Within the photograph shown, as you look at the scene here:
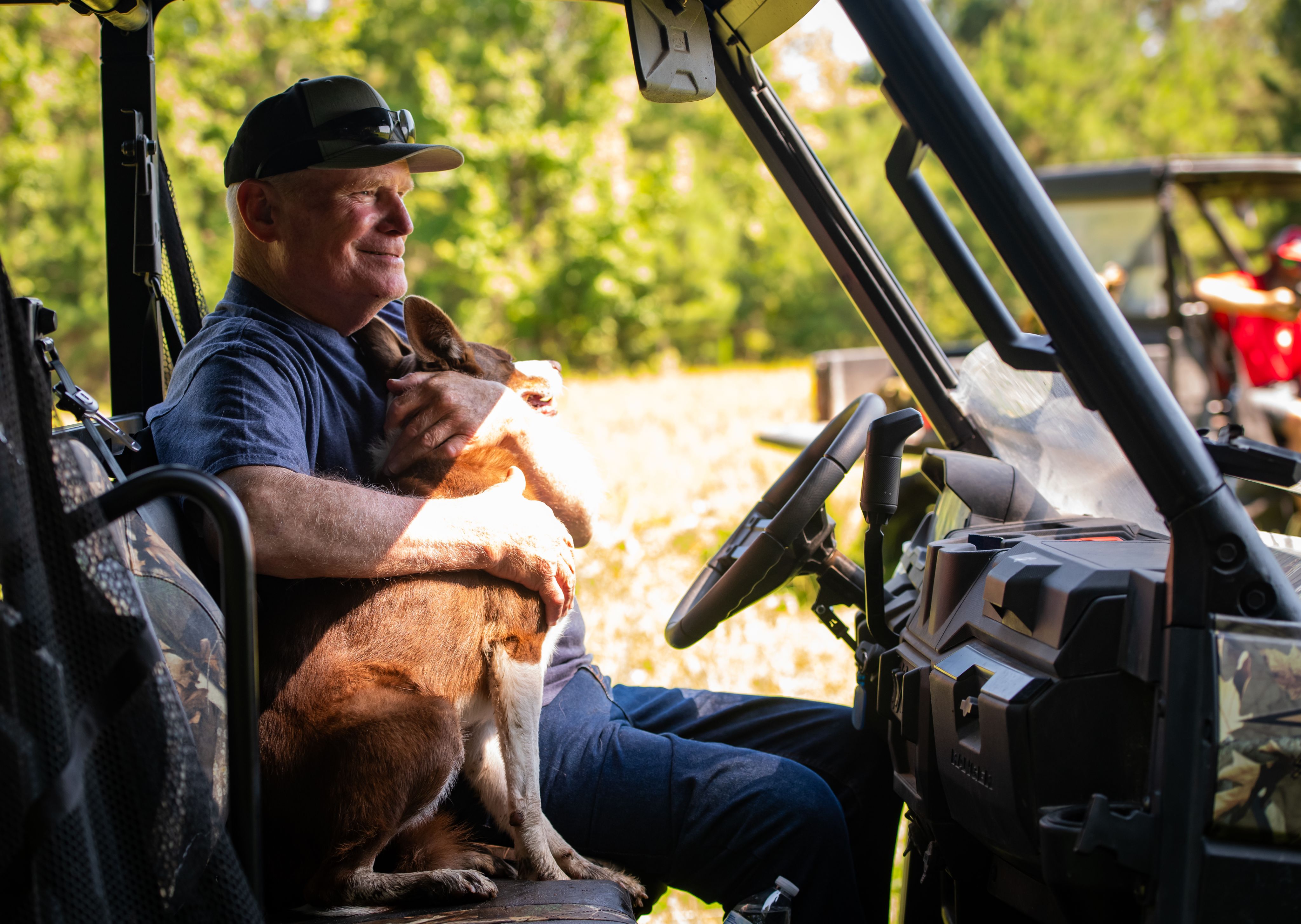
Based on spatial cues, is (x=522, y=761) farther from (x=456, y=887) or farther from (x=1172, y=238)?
(x=1172, y=238)

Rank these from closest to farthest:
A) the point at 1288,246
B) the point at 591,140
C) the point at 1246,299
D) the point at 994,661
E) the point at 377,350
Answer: the point at 994,661 < the point at 377,350 < the point at 1246,299 < the point at 1288,246 < the point at 591,140

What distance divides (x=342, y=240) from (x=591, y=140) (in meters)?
21.8

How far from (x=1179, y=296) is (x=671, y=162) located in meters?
17.5

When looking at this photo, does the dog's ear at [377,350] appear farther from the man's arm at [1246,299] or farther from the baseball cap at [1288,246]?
the baseball cap at [1288,246]

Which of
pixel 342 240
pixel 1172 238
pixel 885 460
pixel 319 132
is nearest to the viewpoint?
pixel 885 460

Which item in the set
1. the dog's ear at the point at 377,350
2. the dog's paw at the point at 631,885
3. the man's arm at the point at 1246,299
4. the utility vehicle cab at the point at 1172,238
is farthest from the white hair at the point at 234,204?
the man's arm at the point at 1246,299

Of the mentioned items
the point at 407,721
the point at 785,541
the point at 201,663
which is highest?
the point at 785,541

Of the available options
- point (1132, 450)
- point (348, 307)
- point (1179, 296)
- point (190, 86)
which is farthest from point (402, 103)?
point (1132, 450)

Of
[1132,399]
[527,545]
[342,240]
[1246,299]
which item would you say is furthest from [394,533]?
[1246,299]

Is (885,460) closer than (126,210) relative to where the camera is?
Yes

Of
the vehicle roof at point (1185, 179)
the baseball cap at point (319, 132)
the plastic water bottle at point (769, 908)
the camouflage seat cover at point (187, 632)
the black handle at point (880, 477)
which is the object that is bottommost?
the plastic water bottle at point (769, 908)

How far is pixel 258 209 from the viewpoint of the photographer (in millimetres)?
2117

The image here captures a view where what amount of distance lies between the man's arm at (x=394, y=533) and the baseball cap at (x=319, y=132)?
26.7 inches

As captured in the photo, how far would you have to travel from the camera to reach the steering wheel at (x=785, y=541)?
6.86ft
